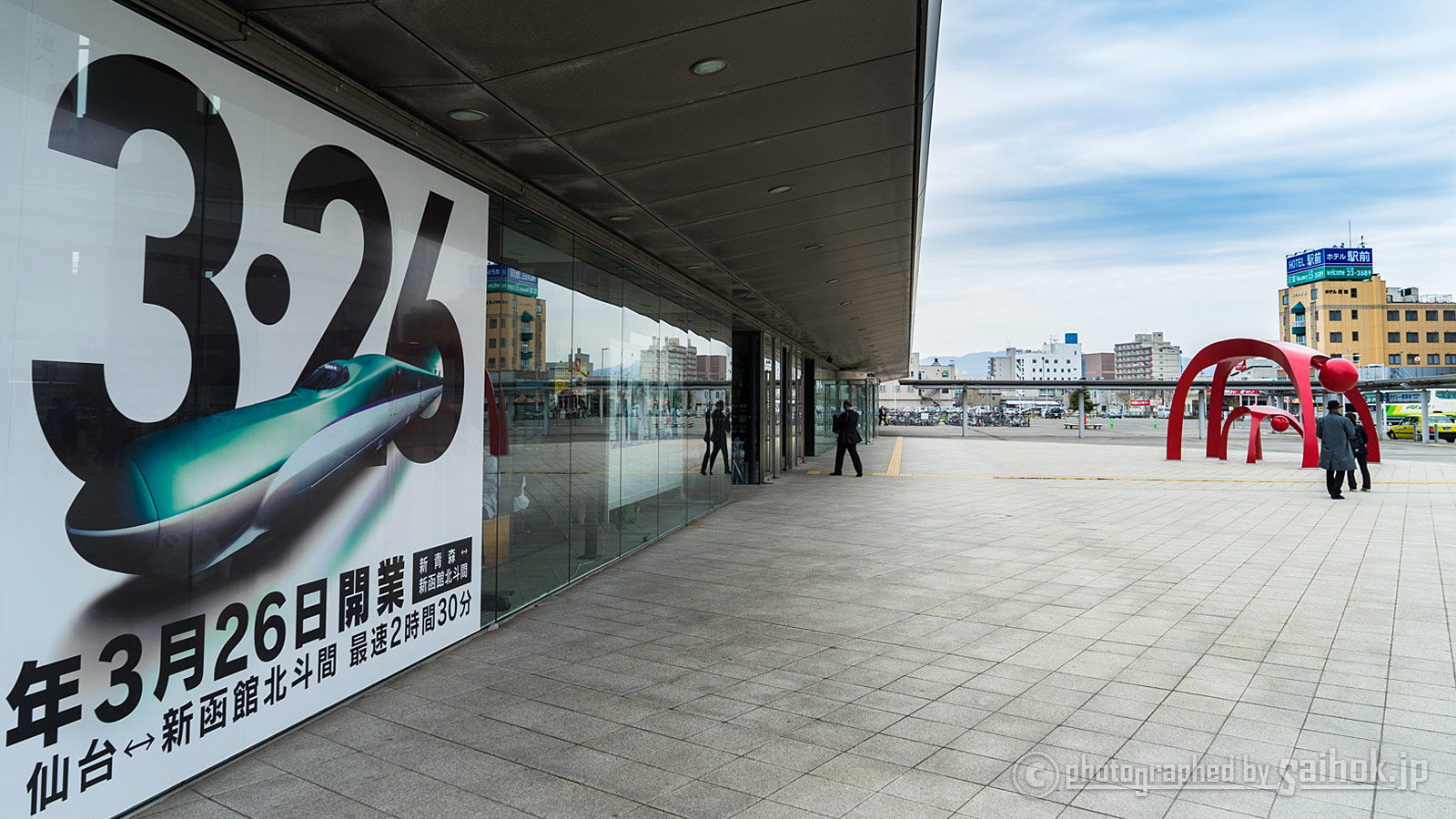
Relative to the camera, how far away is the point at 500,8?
3193 millimetres

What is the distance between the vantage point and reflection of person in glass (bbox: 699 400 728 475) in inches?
452

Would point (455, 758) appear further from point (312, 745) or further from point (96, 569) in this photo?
point (96, 569)

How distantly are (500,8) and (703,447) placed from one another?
8.42 metres

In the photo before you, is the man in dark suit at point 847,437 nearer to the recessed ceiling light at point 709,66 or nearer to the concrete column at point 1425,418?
the recessed ceiling light at point 709,66

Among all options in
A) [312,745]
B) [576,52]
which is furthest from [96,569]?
A: [576,52]

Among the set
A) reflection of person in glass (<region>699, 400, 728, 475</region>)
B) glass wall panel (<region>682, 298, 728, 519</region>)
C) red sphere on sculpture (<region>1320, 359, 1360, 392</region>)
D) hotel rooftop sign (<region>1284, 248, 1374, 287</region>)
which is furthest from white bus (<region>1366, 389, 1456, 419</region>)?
hotel rooftop sign (<region>1284, 248, 1374, 287</region>)

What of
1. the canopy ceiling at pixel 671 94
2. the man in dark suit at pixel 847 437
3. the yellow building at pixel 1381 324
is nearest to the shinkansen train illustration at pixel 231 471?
the canopy ceiling at pixel 671 94

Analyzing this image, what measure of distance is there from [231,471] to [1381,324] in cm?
10455

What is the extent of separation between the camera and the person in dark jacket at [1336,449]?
12898mm

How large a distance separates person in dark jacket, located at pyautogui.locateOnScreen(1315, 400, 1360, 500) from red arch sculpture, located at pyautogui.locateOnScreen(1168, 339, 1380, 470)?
13.7ft

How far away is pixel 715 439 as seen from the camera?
472 inches

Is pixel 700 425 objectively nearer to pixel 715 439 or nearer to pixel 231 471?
pixel 715 439

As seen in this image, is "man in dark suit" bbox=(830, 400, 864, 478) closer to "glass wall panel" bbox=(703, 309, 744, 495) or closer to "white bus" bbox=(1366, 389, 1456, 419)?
"glass wall panel" bbox=(703, 309, 744, 495)

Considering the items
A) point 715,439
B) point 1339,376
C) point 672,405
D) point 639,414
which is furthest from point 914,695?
point 1339,376
